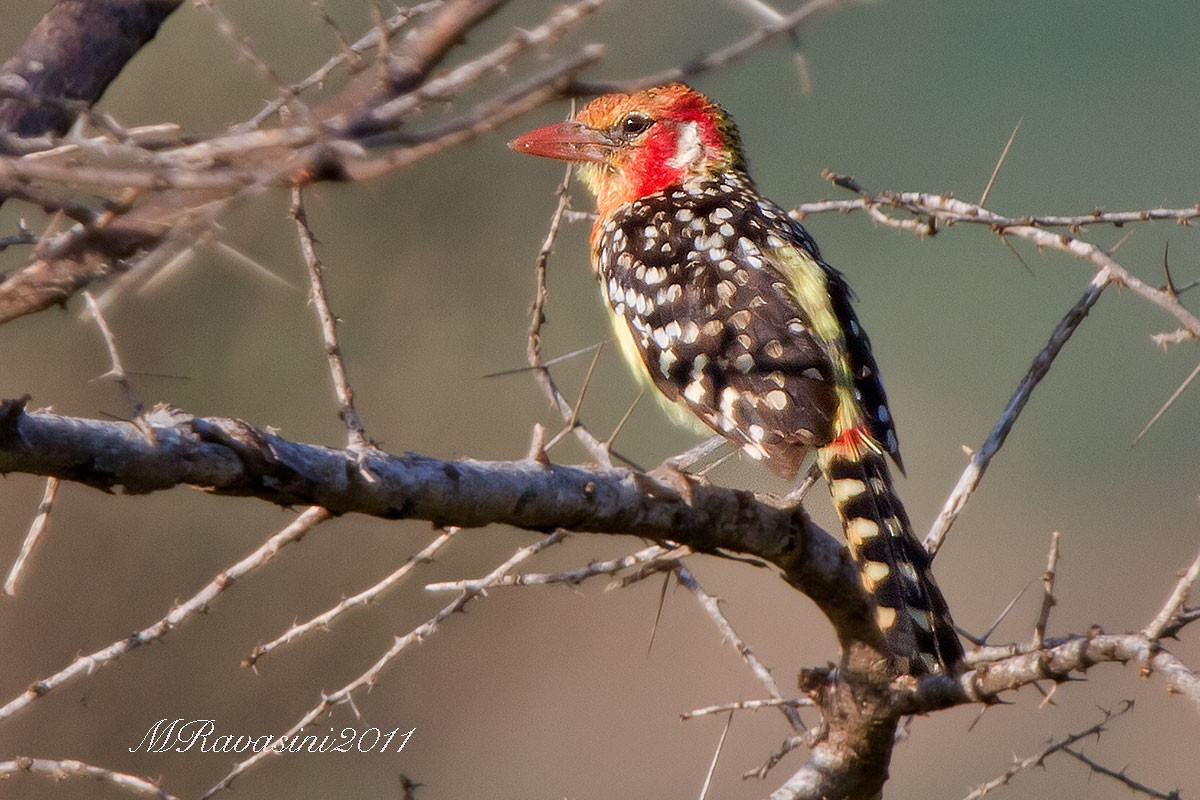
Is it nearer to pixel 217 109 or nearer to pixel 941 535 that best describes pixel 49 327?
pixel 217 109

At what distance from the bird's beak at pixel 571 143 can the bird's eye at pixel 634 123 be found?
0.26ft

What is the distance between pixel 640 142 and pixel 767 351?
156cm

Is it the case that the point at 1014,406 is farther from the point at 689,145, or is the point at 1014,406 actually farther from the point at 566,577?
the point at 689,145

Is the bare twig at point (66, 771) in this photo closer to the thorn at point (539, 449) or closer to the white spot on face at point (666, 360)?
the thorn at point (539, 449)

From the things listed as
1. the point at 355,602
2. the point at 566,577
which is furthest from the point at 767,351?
the point at 355,602

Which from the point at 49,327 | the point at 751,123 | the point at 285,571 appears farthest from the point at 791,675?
the point at 751,123

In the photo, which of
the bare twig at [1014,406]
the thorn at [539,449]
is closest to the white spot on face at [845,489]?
the bare twig at [1014,406]

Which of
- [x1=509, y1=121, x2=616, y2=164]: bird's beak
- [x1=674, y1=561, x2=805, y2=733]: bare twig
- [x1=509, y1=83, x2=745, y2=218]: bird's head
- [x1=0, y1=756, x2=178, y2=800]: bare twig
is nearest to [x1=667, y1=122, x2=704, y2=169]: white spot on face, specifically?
[x1=509, y1=83, x2=745, y2=218]: bird's head

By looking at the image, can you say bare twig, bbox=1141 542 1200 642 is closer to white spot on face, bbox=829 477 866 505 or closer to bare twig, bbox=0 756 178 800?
white spot on face, bbox=829 477 866 505

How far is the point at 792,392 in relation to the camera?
3.90 meters

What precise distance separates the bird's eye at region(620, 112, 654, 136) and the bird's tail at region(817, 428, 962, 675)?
187 cm

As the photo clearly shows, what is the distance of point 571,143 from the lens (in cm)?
521

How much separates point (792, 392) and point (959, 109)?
595 inches

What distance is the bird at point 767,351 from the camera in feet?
11.4
